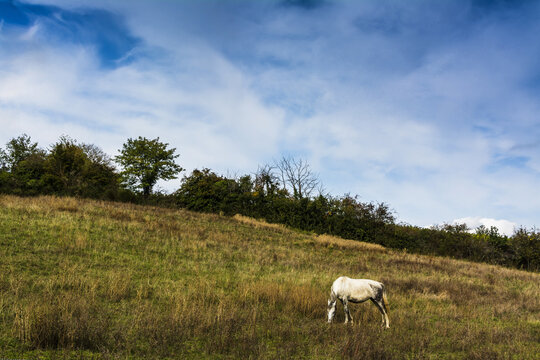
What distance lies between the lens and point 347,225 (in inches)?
1265

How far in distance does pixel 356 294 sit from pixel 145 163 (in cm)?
4151

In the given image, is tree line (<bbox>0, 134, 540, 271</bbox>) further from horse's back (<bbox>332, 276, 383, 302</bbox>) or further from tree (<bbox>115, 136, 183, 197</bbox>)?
horse's back (<bbox>332, 276, 383, 302</bbox>)

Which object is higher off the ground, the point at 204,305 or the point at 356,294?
the point at 356,294

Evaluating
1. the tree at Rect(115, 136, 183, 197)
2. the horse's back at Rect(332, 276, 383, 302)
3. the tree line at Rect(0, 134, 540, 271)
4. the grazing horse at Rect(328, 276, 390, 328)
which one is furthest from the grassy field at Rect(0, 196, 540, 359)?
the tree at Rect(115, 136, 183, 197)

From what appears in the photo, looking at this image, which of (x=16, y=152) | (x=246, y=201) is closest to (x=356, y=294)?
(x=246, y=201)

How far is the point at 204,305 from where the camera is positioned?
25.2ft

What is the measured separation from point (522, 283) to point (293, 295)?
16.7m

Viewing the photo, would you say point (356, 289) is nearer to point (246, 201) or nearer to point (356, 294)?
point (356, 294)

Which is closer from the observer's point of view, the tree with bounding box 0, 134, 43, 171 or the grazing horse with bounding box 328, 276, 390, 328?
the grazing horse with bounding box 328, 276, 390, 328

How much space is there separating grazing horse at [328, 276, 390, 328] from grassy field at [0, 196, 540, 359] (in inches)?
14.4

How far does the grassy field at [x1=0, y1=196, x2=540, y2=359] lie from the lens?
526 centimetres

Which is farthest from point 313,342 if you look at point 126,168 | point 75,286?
point 126,168

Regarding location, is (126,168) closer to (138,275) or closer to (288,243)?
(288,243)

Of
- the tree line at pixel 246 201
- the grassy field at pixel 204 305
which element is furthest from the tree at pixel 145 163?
the grassy field at pixel 204 305
